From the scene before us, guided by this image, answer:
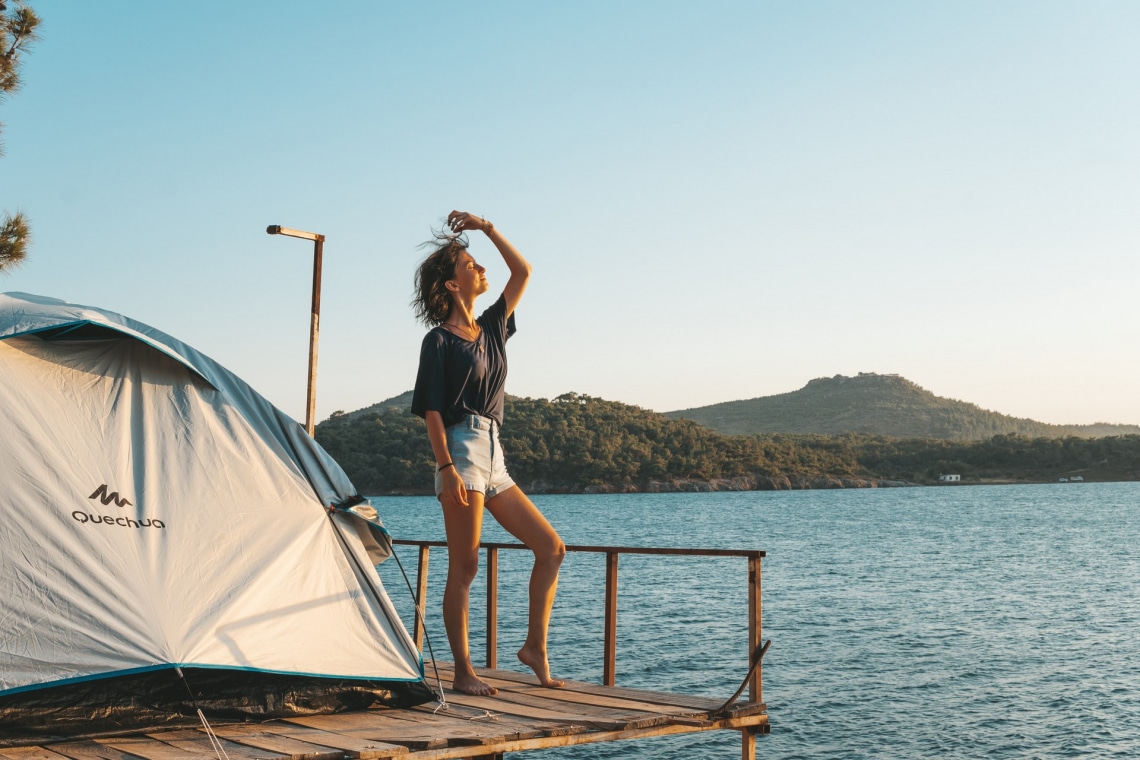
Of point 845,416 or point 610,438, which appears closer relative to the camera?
point 610,438

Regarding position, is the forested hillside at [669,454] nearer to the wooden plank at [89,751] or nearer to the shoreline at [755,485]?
the shoreline at [755,485]

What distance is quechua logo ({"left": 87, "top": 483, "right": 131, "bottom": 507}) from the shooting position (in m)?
5.12

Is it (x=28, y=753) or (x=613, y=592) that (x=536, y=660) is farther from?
(x=28, y=753)

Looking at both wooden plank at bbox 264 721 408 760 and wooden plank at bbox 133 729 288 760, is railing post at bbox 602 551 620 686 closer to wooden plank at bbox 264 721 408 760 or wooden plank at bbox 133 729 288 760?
wooden plank at bbox 264 721 408 760

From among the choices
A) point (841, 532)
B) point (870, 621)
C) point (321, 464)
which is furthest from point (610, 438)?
point (321, 464)

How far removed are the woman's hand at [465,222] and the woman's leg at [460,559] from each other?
4.55ft

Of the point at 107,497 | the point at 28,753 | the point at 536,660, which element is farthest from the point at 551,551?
the point at 28,753

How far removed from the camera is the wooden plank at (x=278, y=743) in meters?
4.39

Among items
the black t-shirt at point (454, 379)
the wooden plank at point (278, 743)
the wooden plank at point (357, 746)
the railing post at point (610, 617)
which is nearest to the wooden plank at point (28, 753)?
the wooden plank at point (278, 743)

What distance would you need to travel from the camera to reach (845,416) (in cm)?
15612

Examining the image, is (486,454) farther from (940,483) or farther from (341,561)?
(940,483)

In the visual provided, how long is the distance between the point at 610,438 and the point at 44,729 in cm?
10590

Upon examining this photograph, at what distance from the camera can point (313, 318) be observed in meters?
Result: 8.18

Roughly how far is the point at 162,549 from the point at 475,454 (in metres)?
1.57
